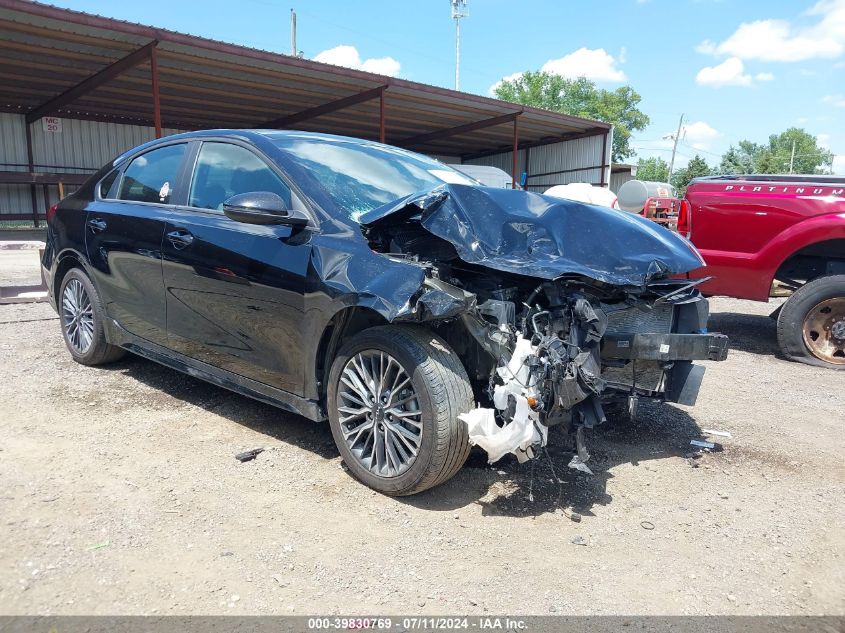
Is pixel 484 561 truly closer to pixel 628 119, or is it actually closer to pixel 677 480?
pixel 677 480

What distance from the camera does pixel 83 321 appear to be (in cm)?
486

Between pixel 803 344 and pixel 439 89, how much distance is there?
13.2 meters

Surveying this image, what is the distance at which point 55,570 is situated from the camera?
7.78 feet

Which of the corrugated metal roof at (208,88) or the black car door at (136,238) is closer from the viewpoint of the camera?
the black car door at (136,238)

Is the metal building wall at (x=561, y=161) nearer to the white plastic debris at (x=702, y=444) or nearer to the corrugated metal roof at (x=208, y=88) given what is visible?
the corrugated metal roof at (x=208, y=88)

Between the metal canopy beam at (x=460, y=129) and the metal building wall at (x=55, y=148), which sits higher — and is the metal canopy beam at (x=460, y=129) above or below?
above

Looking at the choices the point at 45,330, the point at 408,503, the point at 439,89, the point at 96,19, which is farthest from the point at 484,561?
the point at 439,89

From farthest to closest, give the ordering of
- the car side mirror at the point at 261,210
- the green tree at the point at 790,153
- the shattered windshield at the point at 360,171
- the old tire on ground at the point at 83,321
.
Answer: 1. the green tree at the point at 790,153
2. the old tire on ground at the point at 83,321
3. the shattered windshield at the point at 360,171
4. the car side mirror at the point at 261,210

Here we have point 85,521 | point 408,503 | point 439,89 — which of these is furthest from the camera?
point 439,89

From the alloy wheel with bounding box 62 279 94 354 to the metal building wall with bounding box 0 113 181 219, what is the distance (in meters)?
20.0

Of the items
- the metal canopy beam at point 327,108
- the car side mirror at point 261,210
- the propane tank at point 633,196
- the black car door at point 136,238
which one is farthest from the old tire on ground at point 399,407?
the metal canopy beam at point 327,108

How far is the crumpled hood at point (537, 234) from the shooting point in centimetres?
302

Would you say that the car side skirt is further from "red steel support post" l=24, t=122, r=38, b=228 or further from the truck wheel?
"red steel support post" l=24, t=122, r=38, b=228

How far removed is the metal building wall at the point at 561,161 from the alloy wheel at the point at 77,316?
22337 millimetres
